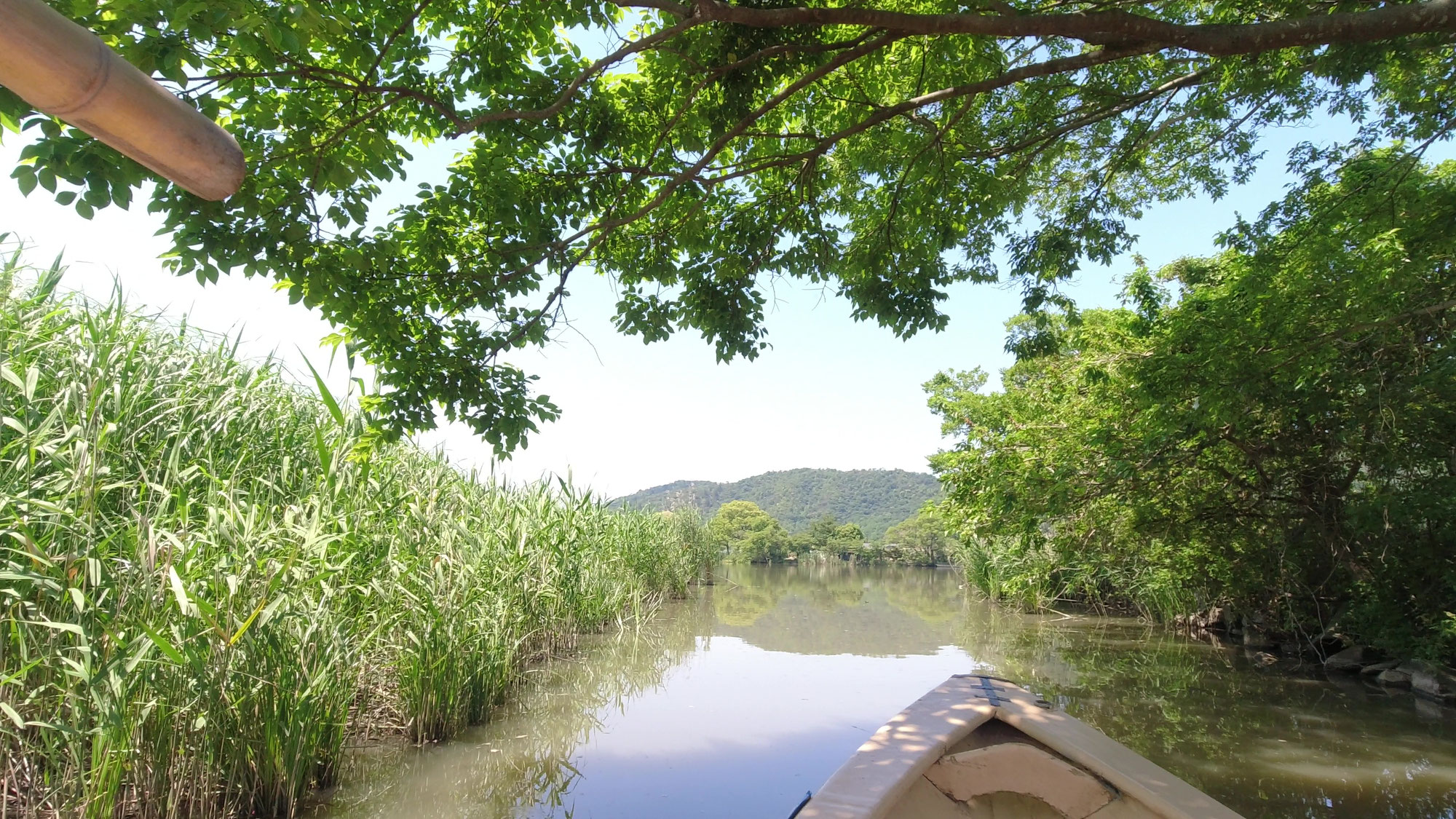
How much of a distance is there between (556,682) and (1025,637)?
7.11 m

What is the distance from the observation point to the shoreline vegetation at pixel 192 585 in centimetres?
280

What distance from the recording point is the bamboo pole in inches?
27.1

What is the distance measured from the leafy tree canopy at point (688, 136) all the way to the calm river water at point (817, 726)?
2.06 m

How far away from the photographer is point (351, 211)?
3.80 m

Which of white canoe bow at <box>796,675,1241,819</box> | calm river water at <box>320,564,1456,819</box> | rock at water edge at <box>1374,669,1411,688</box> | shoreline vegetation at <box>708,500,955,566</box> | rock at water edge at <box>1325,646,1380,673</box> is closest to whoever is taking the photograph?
white canoe bow at <box>796,675,1241,819</box>

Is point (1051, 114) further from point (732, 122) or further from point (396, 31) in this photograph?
point (396, 31)

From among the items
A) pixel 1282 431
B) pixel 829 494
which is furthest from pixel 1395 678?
pixel 829 494

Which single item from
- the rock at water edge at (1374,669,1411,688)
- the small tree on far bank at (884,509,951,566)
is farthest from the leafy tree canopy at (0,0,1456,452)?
the small tree on far bank at (884,509,951,566)

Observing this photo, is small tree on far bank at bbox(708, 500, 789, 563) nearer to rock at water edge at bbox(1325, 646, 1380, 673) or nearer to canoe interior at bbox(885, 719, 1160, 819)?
rock at water edge at bbox(1325, 646, 1380, 673)

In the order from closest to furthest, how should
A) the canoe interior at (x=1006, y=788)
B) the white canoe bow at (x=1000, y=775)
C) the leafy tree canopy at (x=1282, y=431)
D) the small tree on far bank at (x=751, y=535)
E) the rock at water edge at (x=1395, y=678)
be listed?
1. the white canoe bow at (x=1000, y=775)
2. the canoe interior at (x=1006, y=788)
3. the leafy tree canopy at (x=1282, y=431)
4. the rock at water edge at (x=1395, y=678)
5. the small tree on far bank at (x=751, y=535)

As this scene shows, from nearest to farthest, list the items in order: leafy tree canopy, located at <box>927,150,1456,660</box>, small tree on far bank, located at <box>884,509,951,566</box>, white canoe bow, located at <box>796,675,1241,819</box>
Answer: white canoe bow, located at <box>796,675,1241,819</box> < leafy tree canopy, located at <box>927,150,1456,660</box> < small tree on far bank, located at <box>884,509,951,566</box>

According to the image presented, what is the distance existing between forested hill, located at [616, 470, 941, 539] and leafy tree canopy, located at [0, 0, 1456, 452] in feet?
156

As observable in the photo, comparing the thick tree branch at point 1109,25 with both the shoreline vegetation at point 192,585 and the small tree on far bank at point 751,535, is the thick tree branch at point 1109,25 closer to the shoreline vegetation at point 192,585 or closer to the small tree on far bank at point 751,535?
the shoreline vegetation at point 192,585

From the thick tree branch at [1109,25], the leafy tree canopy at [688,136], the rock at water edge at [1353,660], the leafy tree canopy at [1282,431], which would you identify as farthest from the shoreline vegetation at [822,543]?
the thick tree branch at [1109,25]
